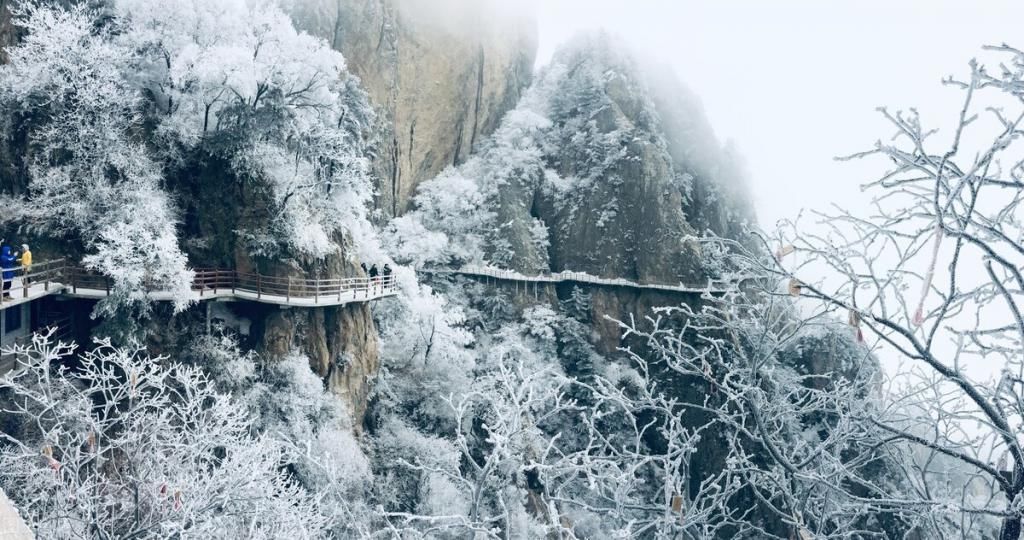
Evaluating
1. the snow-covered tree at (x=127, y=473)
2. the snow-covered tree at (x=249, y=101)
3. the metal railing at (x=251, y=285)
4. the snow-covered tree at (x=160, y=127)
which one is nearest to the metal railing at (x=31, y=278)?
the metal railing at (x=251, y=285)

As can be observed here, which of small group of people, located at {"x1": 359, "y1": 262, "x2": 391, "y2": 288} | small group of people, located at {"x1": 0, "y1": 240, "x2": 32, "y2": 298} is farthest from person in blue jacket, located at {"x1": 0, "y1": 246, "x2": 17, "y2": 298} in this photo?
small group of people, located at {"x1": 359, "y1": 262, "x2": 391, "y2": 288}

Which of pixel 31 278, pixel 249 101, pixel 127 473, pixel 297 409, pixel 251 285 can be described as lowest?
pixel 127 473

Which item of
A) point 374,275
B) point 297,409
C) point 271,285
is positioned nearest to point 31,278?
point 271,285

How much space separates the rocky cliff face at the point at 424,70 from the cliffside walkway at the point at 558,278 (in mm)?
5440

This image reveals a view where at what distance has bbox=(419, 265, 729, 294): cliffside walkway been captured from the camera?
3341 centimetres

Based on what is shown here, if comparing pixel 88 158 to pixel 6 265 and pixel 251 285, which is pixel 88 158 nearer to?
pixel 6 265

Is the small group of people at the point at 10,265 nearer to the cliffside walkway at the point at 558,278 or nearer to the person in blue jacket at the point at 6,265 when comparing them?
the person in blue jacket at the point at 6,265

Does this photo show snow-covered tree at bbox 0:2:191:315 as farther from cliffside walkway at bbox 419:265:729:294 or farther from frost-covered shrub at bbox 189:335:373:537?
cliffside walkway at bbox 419:265:729:294

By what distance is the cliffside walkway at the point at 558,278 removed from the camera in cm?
3341

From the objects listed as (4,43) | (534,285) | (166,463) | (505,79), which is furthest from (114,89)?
(505,79)

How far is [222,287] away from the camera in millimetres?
16672

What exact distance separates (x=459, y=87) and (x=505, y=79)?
5464 mm

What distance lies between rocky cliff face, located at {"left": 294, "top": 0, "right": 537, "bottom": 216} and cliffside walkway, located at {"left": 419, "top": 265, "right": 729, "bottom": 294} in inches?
214

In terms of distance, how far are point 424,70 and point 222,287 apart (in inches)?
930
